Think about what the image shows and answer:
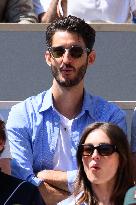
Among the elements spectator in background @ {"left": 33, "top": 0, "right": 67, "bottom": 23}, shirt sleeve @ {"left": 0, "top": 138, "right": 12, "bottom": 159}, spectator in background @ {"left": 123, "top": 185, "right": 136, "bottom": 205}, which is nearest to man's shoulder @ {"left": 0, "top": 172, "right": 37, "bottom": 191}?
shirt sleeve @ {"left": 0, "top": 138, "right": 12, "bottom": 159}

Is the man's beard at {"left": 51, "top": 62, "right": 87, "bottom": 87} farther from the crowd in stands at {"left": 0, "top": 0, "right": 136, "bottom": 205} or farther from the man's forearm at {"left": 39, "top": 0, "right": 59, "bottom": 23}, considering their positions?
the man's forearm at {"left": 39, "top": 0, "right": 59, "bottom": 23}

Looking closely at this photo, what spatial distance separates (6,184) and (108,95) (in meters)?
2.20

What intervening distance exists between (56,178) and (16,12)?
85.7 inches

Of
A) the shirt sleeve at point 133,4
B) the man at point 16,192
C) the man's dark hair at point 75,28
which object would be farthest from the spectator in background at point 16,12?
the man at point 16,192

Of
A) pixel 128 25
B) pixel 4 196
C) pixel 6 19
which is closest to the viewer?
pixel 4 196

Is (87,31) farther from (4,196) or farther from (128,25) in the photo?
(4,196)

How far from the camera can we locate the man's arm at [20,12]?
6.16 metres

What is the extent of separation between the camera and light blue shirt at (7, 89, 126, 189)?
4551 mm

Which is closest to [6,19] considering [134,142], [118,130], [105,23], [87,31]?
[105,23]

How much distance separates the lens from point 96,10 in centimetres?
609

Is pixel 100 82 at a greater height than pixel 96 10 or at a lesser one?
lesser

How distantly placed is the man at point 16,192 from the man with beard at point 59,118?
0.59 meters

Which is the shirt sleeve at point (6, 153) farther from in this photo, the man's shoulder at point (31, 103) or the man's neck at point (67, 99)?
the man's neck at point (67, 99)

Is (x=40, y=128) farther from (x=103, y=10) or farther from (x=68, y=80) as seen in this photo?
(x=103, y=10)
